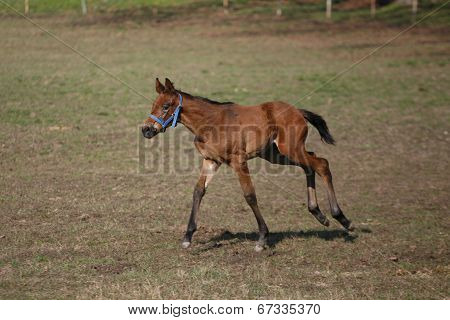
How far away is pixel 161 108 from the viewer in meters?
8.84

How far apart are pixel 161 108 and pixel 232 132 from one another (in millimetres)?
905

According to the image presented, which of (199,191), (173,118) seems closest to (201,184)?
(199,191)

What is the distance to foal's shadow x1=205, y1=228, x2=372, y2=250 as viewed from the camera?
9.62 meters

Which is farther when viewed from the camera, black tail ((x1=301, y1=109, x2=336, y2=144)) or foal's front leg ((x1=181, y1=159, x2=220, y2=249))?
black tail ((x1=301, y1=109, x2=336, y2=144))

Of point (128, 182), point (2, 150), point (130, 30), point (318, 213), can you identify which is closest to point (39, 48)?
point (130, 30)

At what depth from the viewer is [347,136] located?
16.7 meters

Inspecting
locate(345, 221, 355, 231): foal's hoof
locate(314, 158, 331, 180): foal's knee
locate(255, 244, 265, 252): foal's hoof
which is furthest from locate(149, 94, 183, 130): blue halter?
locate(345, 221, 355, 231): foal's hoof

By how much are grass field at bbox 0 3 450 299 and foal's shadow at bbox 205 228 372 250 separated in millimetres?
41

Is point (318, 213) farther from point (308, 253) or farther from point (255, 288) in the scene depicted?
point (255, 288)

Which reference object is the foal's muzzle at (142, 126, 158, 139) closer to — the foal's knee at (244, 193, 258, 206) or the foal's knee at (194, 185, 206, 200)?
the foal's knee at (194, 185, 206, 200)

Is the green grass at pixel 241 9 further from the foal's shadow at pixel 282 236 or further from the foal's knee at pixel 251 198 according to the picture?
the foal's knee at pixel 251 198

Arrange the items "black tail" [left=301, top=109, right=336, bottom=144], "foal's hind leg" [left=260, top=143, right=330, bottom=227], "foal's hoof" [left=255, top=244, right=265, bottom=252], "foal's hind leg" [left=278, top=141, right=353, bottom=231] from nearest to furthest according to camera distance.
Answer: "foal's hoof" [left=255, top=244, right=265, bottom=252], "foal's hind leg" [left=278, top=141, right=353, bottom=231], "foal's hind leg" [left=260, top=143, right=330, bottom=227], "black tail" [left=301, top=109, right=336, bottom=144]

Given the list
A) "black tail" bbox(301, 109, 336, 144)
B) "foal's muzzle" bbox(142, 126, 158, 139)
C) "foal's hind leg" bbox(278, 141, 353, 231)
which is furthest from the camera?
"black tail" bbox(301, 109, 336, 144)

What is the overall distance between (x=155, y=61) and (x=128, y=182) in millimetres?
12808
